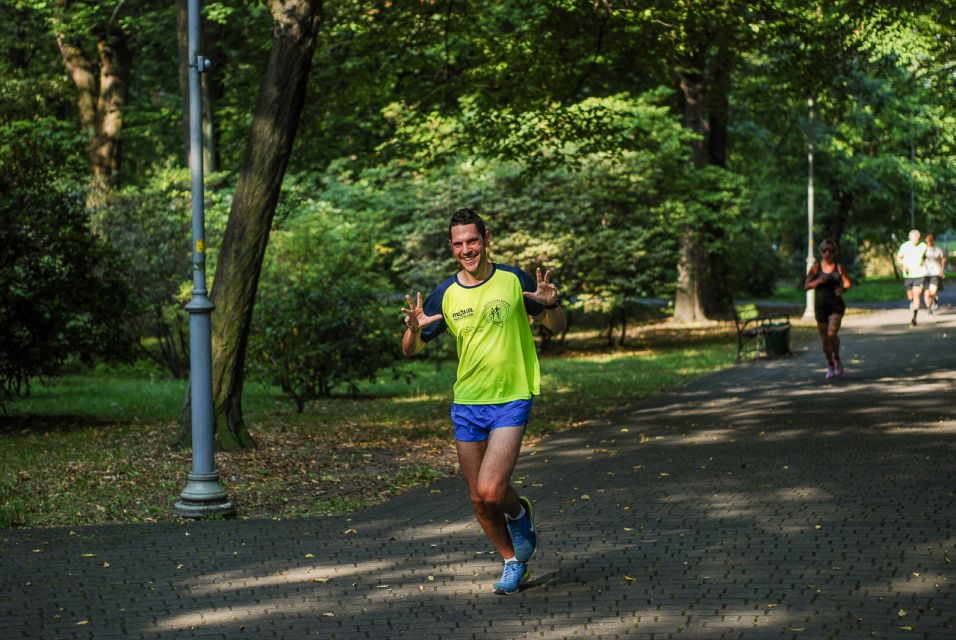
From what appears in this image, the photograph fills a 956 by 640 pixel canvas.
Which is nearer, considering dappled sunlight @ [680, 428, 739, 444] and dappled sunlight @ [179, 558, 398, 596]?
dappled sunlight @ [179, 558, 398, 596]

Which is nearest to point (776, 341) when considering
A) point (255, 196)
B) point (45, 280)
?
point (255, 196)

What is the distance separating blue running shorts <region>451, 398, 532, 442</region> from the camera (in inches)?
262

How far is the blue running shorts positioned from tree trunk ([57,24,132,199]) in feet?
78.0

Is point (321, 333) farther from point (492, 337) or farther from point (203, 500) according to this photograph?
point (492, 337)

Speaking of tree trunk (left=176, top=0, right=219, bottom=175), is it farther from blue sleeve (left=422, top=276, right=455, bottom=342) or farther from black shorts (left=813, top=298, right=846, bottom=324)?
blue sleeve (left=422, top=276, right=455, bottom=342)

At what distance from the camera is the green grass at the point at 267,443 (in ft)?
34.0

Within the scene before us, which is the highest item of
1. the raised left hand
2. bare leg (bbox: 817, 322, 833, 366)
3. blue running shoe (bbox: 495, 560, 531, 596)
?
the raised left hand

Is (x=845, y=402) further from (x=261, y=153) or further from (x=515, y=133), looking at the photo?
(x=261, y=153)

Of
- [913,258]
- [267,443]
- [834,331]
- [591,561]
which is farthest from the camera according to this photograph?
[913,258]

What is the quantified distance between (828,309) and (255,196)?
29.5ft

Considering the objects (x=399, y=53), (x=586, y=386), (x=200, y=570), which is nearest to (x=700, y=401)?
(x=586, y=386)

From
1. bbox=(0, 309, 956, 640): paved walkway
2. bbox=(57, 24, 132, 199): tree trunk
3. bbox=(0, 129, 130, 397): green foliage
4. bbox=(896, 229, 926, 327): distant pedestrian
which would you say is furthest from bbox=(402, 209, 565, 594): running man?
bbox=(896, 229, 926, 327): distant pedestrian

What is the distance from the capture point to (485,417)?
670 cm

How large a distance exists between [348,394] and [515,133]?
5.51 m
